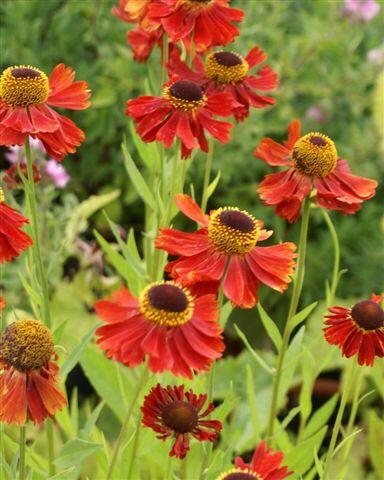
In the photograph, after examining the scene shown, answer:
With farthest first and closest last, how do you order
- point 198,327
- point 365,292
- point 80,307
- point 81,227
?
point 365,292 < point 80,307 < point 81,227 < point 198,327

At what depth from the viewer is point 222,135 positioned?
874mm

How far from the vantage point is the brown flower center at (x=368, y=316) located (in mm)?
792

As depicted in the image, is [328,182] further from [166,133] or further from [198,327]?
[198,327]

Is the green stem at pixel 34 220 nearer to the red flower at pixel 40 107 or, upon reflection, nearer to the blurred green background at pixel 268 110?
the red flower at pixel 40 107

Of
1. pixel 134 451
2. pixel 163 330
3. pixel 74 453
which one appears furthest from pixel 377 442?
pixel 163 330

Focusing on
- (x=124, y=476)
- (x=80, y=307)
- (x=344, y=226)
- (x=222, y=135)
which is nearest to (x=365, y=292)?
(x=344, y=226)

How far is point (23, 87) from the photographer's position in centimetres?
85

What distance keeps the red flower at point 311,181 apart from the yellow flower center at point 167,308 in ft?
0.65

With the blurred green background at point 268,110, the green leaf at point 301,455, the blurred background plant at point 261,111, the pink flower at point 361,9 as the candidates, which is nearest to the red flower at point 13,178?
Result: the green leaf at point 301,455

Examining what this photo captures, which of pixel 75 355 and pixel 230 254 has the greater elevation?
pixel 230 254

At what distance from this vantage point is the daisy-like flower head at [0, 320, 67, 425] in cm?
70

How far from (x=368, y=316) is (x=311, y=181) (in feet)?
0.54

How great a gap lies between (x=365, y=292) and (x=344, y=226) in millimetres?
156

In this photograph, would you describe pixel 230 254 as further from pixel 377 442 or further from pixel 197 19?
pixel 377 442
